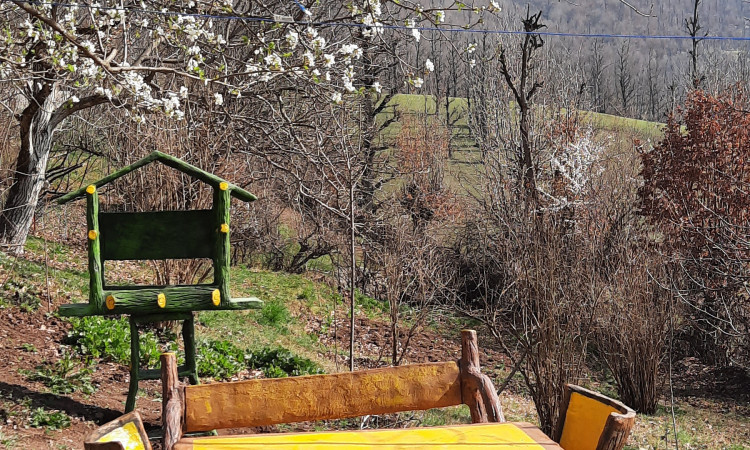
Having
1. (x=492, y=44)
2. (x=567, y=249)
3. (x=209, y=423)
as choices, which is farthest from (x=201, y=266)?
(x=492, y=44)

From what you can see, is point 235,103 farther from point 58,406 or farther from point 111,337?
point 58,406

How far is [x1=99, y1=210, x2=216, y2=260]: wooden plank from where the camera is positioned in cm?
452

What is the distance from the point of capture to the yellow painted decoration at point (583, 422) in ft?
8.86

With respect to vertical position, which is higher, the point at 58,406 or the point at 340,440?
the point at 340,440

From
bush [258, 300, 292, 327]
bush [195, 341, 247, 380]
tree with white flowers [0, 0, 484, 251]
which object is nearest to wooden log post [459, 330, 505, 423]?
tree with white flowers [0, 0, 484, 251]

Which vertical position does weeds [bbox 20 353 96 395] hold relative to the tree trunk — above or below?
below

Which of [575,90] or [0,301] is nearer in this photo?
[0,301]

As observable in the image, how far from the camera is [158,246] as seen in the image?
15.0 feet

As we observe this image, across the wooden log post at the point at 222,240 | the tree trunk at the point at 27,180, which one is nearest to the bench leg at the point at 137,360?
the wooden log post at the point at 222,240

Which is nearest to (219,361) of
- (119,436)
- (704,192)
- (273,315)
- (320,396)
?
(273,315)

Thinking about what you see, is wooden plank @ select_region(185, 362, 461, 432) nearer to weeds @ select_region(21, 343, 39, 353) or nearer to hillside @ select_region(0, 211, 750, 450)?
hillside @ select_region(0, 211, 750, 450)

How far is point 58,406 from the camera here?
580 centimetres

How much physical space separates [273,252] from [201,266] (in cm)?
763

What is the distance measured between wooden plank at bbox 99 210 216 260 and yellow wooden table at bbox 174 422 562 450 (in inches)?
80.2
